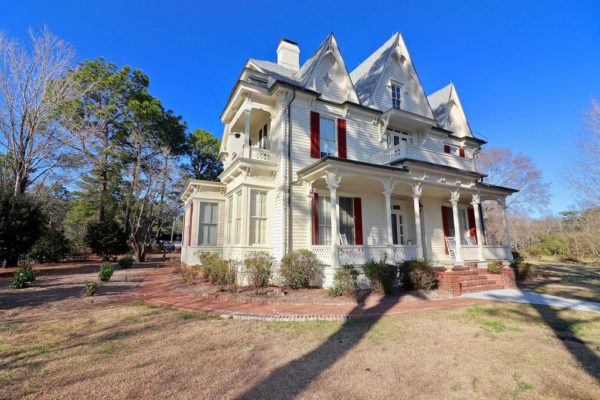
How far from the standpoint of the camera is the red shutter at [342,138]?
13055 millimetres

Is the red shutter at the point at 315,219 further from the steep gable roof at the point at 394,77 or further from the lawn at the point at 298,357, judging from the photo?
the steep gable roof at the point at 394,77

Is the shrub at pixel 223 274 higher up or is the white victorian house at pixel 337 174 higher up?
the white victorian house at pixel 337 174

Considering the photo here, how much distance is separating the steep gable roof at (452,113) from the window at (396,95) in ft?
12.8

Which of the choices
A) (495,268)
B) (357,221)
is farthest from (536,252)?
(357,221)

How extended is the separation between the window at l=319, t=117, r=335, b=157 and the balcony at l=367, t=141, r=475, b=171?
2011 mm

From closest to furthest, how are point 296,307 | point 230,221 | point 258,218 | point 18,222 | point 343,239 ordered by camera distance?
point 296,307
point 258,218
point 343,239
point 230,221
point 18,222

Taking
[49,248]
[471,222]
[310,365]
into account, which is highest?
[471,222]

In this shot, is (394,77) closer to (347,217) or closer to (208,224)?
(347,217)

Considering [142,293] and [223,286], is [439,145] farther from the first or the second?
[142,293]

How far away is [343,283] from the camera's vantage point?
898cm

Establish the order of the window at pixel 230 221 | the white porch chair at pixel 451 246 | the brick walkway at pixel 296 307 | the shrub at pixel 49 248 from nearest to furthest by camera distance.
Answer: the brick walkway at pixel 296 307 → the window at pixel 230 221 → the white porch chair at pixel 451 246 → the shrub at pixel 49 248

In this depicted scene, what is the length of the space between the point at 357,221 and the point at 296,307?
6042mm

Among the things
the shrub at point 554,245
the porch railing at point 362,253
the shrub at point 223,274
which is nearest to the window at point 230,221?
the shrub at point 223,274

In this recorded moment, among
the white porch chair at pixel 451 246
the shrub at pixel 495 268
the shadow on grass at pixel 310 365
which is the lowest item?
the shadow on grass at pixel 310 365
